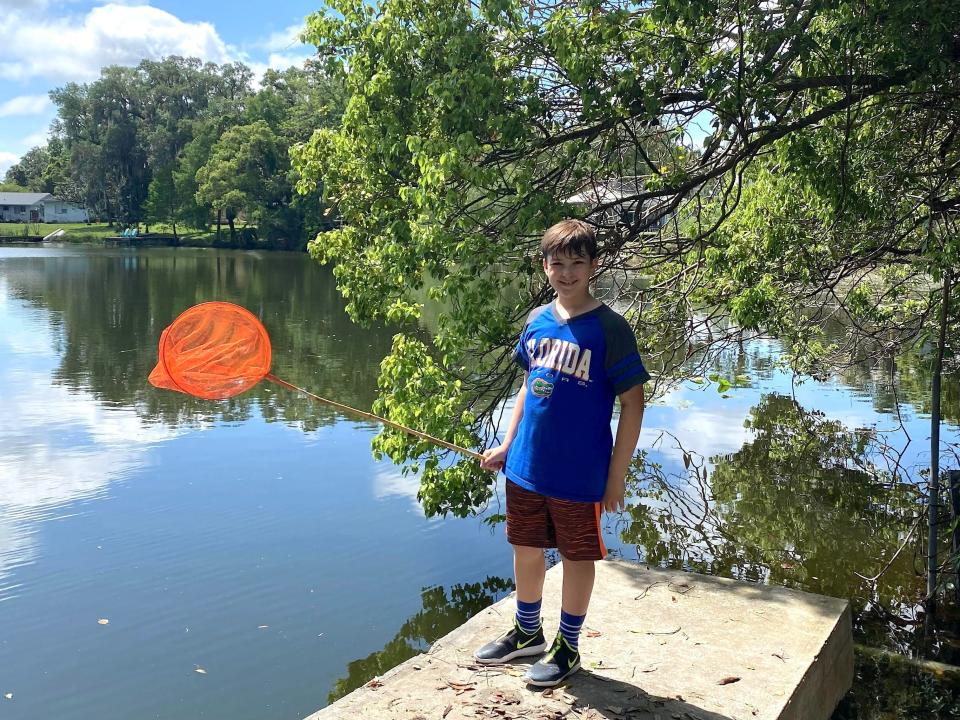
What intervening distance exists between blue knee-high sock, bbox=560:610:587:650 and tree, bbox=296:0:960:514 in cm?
289

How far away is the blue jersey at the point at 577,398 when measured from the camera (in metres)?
3.89

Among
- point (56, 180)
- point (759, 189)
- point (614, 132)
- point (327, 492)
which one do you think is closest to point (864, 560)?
point (759, 189)

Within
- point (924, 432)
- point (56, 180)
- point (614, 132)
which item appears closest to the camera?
point (614, 132)

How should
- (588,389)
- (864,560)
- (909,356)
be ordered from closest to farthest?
(588,389) → (864,560) → (909,356)

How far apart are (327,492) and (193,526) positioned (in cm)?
151

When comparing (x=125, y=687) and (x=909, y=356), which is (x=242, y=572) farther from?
(x=909, y=356)

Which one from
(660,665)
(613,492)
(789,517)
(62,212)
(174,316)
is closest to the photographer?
(613,492)

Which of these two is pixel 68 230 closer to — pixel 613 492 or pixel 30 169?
pixel 30 169

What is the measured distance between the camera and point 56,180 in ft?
362

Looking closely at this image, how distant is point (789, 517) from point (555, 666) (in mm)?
5822

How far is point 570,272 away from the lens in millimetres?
3963

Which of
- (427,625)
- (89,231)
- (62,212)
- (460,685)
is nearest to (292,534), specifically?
(427,625)

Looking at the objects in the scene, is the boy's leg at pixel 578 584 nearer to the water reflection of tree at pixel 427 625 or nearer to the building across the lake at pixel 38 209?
the water reflection of tree at pixel 427 625

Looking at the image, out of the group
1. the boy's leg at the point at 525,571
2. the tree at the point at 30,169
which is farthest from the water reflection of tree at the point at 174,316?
the tree at the point at 30,169
